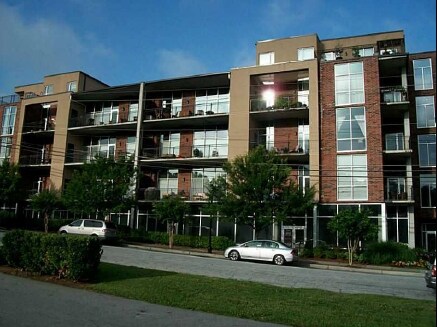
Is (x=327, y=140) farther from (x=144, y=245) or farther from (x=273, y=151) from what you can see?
(x=144, y=245)

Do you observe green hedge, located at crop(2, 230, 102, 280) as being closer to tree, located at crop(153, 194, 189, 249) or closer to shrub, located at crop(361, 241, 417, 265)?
tree, located at crop(153, 194, 189, 249)

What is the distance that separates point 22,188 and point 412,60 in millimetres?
35603

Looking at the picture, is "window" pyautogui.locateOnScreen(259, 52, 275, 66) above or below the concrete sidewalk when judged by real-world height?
above

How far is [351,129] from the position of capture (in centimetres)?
3231

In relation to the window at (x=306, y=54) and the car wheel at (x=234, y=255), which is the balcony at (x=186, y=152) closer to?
the window at (x=306, y=54)

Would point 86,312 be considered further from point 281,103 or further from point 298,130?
point 298,130

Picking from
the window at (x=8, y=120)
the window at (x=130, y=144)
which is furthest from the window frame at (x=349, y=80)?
the window at (x=8, y=120)

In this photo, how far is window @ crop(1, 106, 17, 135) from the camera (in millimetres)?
49031

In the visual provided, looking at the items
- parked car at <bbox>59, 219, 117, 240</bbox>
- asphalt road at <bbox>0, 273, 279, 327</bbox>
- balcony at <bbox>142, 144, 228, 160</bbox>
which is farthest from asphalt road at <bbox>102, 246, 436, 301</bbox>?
balcony at <bbox>142, 144, 228, 160</bbox>

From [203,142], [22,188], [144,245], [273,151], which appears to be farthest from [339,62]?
[22,188]

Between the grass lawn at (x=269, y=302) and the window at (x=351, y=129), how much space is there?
71.6ft

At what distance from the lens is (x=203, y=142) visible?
38.3 m

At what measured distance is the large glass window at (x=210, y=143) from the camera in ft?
121

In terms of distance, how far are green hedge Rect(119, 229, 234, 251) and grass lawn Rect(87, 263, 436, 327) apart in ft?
62.7
